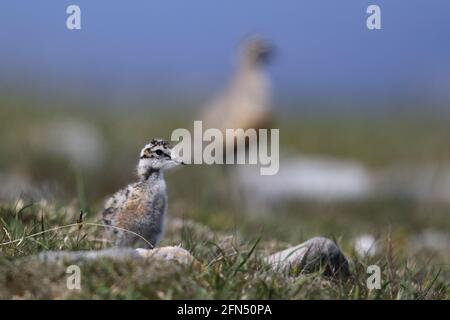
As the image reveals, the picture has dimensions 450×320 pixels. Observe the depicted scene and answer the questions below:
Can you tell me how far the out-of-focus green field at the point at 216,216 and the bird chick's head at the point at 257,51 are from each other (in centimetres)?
188

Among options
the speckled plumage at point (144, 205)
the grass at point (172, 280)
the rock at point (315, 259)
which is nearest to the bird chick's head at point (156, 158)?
the speckled plumage at point (144, 205)

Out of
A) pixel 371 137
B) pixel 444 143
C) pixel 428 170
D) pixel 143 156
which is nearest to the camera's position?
pixel 143 156

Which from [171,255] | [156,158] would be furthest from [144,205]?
[171,255]

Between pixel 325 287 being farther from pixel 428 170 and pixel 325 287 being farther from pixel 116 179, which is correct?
pixel 428 170

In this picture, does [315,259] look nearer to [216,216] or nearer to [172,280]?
[172,280]

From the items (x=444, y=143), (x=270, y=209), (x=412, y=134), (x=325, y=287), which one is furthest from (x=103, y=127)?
(x=325, y=287)

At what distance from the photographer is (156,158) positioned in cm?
595

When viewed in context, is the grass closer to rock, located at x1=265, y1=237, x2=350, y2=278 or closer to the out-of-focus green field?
the out-of-focus green field

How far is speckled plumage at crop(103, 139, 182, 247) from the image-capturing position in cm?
572

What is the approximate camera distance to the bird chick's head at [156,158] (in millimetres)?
5941

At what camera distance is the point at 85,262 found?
15.3 feet

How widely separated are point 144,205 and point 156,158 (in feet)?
1.10

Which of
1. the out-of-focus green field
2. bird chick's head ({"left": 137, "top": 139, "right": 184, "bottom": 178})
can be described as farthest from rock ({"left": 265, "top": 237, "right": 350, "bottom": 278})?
bird chick's head ({"left": 137, "top": 139, "right": 184, "bottom": 178})
